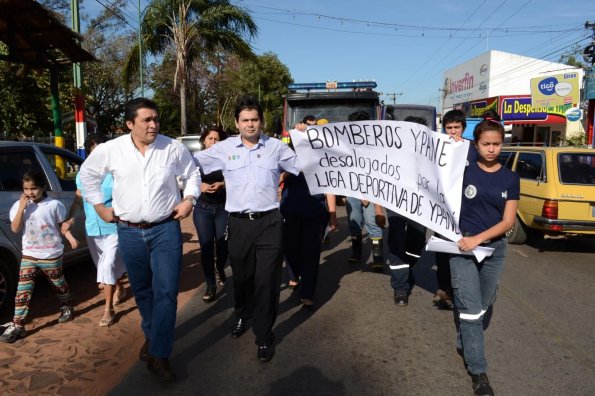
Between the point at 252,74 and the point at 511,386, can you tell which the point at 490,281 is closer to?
the point at 511,386

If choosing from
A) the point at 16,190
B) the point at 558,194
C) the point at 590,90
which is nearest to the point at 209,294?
the point at 16,190

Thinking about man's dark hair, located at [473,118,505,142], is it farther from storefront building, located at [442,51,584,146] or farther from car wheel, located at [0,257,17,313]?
storefront building, located at [442,51,584,146]

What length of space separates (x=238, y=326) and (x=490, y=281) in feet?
6.85

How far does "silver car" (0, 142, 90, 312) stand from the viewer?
4.60 meters

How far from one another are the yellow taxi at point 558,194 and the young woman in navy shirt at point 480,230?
4.42 meters

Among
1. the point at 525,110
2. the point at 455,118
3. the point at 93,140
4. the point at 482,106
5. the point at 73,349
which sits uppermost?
the point at 482,106

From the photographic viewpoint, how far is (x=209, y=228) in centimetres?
509

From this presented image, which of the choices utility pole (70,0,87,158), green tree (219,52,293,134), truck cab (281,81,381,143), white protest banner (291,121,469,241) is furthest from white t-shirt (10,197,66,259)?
green tree (219,52,293,134)

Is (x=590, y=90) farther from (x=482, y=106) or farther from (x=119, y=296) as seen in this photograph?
(x=119, y=296)

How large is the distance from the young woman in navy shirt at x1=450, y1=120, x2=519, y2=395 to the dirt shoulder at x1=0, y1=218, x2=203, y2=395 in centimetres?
246

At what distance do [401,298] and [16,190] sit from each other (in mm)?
3968

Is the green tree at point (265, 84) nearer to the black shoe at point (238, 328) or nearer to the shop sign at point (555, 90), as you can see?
the shop sign at point (555, 90)

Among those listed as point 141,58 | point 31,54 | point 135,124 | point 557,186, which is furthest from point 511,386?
point 141,58

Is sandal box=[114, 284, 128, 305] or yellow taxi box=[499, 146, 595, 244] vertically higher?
yellow taxi box=[499, 146, 595, 244]
